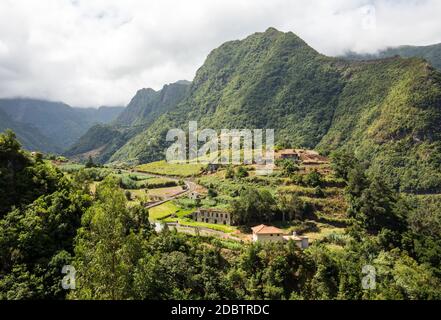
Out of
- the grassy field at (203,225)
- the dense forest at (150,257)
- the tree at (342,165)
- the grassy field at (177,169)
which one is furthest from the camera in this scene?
the grassy field at (177,169)

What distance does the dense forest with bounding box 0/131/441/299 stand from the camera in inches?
1059

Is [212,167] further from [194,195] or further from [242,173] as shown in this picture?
[194,195]

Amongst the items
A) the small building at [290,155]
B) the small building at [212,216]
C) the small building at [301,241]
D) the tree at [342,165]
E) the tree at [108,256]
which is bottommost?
the small building at [301,241]

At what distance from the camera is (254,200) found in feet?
191

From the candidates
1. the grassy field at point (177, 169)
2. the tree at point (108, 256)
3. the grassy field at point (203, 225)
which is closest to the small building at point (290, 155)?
the grassy field at point (177, 169)

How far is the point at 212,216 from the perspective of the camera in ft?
196

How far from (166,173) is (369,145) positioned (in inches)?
3637

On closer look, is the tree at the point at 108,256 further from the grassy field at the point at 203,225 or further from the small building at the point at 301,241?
the grassy field at the point at 203,225

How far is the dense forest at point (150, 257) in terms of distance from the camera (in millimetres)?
26903

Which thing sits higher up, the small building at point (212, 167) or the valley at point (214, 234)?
the small building at point (212, 167)

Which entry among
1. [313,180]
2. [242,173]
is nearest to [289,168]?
[313,180]

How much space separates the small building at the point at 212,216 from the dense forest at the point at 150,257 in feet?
40.5

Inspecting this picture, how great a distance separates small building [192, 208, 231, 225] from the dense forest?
1235 centimetres
